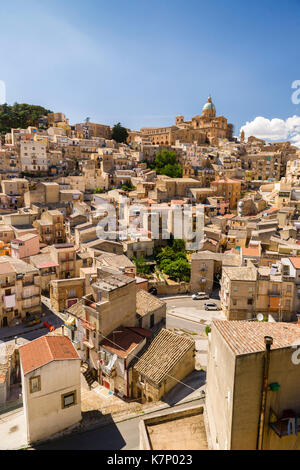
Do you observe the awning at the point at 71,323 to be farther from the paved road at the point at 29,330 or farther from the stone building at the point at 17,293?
the stone building at the point at 17,293

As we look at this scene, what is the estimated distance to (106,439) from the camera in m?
15.7

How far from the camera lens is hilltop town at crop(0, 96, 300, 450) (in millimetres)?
10633

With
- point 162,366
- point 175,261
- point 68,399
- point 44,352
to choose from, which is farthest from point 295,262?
point 44,352

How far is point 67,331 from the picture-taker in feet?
85.0

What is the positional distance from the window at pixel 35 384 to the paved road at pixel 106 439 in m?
2.84

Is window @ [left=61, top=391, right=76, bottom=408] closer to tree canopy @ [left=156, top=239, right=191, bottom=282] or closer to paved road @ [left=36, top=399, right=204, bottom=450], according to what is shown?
paved road @ [left=36, top=399, right=204, bottom=450]

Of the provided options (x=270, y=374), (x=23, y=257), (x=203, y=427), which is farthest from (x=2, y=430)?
(x=23, y=257)

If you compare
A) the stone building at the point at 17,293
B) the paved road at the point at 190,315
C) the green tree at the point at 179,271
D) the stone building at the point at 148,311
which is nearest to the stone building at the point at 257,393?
the stone building at the point at 148,311

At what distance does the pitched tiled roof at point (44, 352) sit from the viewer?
16047 mm

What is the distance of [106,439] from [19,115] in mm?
91477

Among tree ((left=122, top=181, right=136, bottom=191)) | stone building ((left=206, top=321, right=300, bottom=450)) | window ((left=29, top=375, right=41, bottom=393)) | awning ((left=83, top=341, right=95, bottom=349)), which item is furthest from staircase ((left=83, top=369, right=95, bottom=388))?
tree ((left=122, top=181, right=136, bottom=191))

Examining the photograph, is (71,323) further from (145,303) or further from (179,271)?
(179,271)

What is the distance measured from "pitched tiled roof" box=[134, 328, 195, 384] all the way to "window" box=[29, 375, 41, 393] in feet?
19.5
